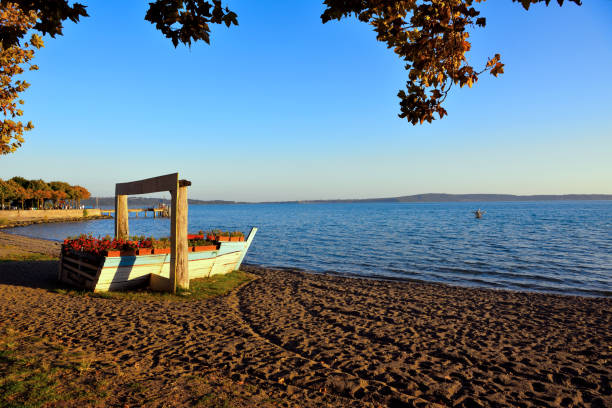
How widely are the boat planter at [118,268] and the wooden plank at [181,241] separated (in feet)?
1.63

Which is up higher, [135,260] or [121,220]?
[121,220]

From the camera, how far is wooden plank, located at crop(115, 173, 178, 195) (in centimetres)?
1023

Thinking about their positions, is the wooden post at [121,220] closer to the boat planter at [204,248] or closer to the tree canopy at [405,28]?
the boat planter at [204,248]

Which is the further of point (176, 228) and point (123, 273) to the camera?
point (123, 273)

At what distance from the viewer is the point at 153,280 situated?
10859mm

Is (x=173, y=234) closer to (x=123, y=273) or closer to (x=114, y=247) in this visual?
Result: (x=123, y=273)

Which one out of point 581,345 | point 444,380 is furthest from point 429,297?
point 444,380

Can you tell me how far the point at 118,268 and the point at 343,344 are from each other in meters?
7.13

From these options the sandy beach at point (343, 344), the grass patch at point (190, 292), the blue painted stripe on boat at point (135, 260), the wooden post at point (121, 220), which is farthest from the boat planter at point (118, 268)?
the wooden post at point (121, 220)

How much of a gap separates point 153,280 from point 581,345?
37.3 ft

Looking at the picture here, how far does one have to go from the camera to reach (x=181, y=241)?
408 inches

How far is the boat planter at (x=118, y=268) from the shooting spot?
1017 centimetres

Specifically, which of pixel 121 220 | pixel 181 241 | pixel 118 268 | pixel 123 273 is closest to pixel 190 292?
pixel 181 241

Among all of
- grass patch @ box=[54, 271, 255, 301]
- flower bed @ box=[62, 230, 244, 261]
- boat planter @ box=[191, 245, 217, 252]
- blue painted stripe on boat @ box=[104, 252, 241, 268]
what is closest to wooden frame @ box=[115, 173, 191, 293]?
grass patch @ box=[54, 271, 255, 301]
